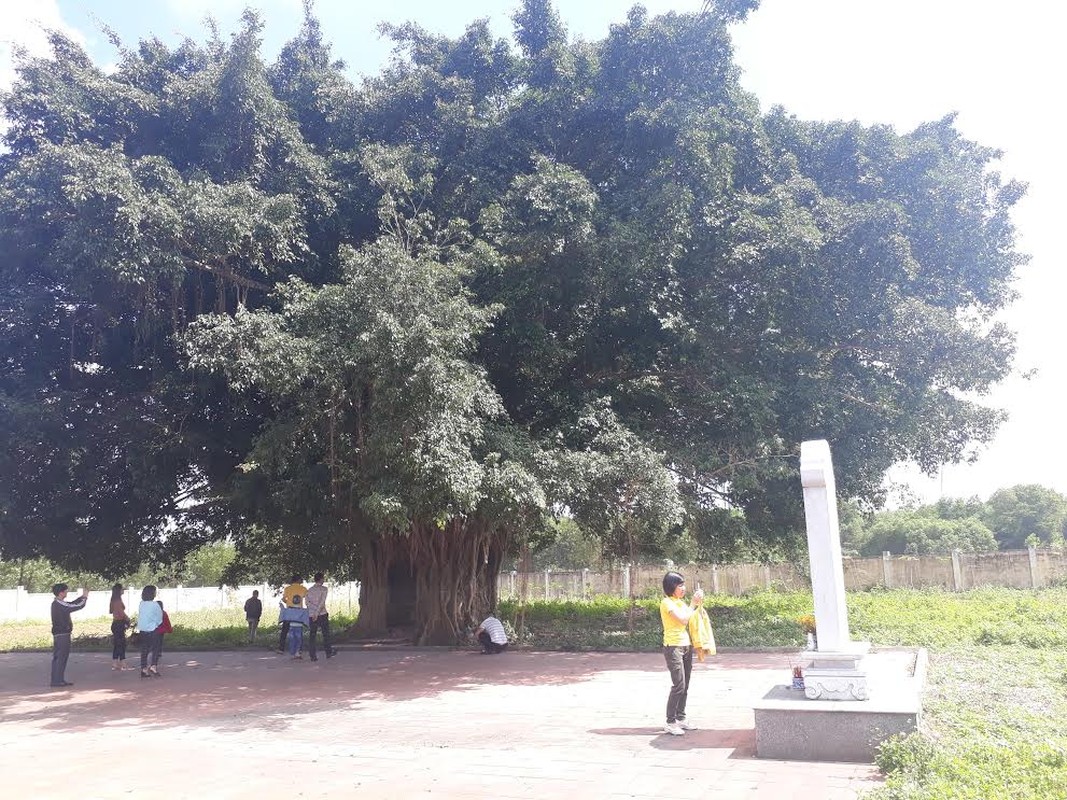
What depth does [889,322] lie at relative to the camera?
43.4ft

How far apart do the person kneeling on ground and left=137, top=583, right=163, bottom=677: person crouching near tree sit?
5390 millimetres

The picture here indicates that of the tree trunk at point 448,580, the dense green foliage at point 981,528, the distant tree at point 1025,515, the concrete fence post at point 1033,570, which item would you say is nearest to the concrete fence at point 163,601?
the tree trunk at point 448,580

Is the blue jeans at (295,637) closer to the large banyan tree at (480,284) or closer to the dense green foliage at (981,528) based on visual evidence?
the large banyan tree at (480,284)

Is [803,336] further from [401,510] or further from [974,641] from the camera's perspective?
[401,510]

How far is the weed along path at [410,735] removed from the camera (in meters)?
5.86

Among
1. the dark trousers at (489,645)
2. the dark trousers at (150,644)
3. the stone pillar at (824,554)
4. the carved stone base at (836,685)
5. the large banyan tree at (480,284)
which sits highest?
the large banyan tree at (480,284)

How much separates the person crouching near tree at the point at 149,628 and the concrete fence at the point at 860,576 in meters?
7.65

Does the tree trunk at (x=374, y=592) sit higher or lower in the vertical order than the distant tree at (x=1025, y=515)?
lower

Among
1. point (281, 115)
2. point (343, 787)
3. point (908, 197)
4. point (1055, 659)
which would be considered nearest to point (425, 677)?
point (343, 787)

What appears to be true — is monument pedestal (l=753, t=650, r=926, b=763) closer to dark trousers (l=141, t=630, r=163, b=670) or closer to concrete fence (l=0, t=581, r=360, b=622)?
dark trousers (l=141, t=630, r=163, b=670)

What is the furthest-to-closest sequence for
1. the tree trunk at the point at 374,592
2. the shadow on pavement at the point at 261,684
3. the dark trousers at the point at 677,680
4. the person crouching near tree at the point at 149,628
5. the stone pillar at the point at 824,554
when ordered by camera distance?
1. the tree trunk at the point at 374,592
2. the person crouching near tree at the point at 149,628
3. the shadow on pavement at the point at 261,684
4. the dark trousers at the point at 677,680
5. the stone pillar at the point at 824,554

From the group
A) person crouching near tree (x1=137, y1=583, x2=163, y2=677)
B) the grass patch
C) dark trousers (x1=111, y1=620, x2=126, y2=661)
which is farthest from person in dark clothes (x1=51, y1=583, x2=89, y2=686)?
A: the grass patch

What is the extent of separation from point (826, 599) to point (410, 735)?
406cm

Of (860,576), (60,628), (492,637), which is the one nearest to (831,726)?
(492,637)
